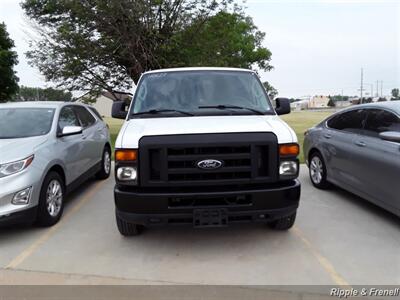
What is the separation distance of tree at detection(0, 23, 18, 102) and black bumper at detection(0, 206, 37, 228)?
2480 centimetres

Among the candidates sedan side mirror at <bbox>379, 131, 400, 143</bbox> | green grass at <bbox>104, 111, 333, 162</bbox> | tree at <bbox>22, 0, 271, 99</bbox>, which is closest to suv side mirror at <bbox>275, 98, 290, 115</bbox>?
sedan side mirror at <bbox>379, 131, 400, 143</bbox>

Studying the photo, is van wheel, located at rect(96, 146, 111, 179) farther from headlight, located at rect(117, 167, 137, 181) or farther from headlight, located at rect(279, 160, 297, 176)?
headlight, located at rect(279, 160, 297, 176)

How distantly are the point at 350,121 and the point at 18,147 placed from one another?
4.96 m

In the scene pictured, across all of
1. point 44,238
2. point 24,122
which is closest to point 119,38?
point 24,122

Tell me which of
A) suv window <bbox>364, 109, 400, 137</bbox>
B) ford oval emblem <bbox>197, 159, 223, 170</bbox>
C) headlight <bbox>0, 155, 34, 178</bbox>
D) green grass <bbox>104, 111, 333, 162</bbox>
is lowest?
green grass <bbox>104, 111, 333, 162</bbox>

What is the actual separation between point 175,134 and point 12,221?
232 cm

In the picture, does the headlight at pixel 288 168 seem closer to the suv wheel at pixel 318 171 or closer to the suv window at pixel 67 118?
the suv wheel at pixel 318 171

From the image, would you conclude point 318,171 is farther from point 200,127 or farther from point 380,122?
point 200,127

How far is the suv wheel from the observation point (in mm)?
6453

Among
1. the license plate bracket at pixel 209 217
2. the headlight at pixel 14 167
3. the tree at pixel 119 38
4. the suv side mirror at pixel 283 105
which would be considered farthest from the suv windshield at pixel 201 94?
the tree at pixel 119 38

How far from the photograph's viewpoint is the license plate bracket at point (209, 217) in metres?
3.62

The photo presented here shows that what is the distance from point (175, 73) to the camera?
5.11m

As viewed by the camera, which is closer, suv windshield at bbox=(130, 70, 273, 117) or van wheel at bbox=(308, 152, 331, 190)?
suv windshield at bbox=(130, 70, 273, 117)

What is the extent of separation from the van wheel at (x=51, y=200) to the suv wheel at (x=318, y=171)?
4402 millimetres
